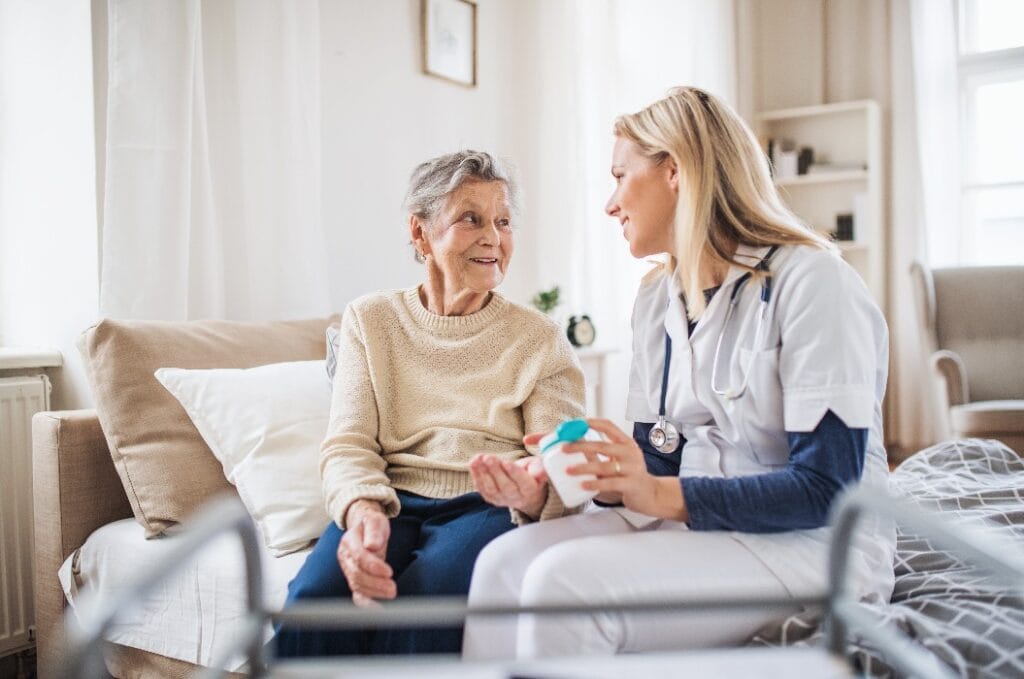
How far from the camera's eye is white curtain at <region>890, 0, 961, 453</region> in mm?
4383

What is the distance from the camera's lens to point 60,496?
1.54 metres

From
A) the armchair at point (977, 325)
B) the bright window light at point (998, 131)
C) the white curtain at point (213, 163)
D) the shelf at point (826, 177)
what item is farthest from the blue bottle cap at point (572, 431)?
the bright window light at point (998, 131)

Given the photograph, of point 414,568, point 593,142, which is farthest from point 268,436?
point 593,142

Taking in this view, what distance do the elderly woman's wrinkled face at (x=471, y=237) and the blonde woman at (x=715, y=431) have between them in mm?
301

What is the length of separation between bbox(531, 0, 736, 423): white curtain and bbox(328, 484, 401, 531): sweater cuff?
2.02 m

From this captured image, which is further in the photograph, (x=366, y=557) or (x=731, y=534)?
(x=366, y=557)

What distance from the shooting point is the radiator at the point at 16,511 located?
5.89ft

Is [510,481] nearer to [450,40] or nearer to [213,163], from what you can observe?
[213,163]

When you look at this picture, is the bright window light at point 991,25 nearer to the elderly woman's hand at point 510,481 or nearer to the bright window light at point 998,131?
the bright window light at point 998,131

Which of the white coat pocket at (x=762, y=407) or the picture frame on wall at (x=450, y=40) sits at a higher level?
the picture frame on wall at (x=450, y=40)

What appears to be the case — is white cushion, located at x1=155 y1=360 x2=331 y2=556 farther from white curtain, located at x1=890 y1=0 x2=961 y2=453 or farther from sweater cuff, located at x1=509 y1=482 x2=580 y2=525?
white curtain, located at x1=890 y1=0 x2=961 y2=453

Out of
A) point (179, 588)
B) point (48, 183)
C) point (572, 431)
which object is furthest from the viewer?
point (48, 183)

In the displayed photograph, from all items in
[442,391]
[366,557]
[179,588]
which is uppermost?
[442,391]

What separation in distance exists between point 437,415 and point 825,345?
663 mm
